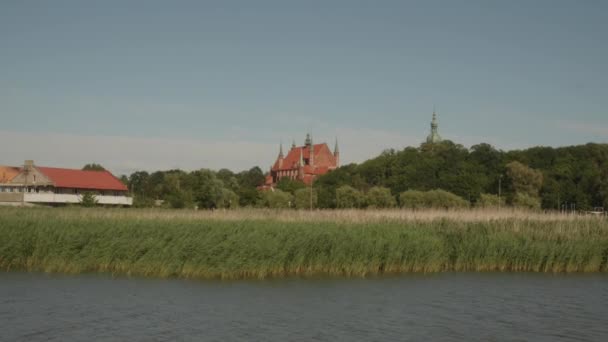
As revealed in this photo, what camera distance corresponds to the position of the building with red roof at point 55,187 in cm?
6347

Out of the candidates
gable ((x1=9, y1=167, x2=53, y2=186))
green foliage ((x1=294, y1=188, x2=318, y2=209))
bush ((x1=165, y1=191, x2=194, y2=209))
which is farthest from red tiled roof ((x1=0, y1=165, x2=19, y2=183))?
green foliage ((x1=294, y1=188, x2=318, y2=209))

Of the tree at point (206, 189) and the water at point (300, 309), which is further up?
the tree at point (206, 189)

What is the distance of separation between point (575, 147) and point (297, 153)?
62.9m

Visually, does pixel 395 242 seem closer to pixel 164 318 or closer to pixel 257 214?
pixel 257 214

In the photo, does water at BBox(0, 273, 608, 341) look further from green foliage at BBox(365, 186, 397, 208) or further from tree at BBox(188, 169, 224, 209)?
green foliage at BBox(365, 186, 397, 208)

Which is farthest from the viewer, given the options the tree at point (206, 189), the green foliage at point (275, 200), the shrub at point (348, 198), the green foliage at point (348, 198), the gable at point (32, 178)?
the green foliage at point (275, 200)

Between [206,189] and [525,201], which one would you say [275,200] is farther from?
[525,201]

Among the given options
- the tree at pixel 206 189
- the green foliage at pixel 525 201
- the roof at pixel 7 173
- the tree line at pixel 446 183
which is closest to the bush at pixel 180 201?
the tree line at pixel 446 183

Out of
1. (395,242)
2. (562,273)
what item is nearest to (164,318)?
(395,242)

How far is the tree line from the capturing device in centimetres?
6438

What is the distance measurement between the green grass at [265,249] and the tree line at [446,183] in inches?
1440

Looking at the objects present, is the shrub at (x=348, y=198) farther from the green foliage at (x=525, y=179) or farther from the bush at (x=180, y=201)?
the bush at (x=180, y=201)

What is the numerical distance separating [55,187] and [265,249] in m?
52.8

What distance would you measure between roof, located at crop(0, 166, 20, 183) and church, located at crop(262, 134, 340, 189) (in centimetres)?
5455
